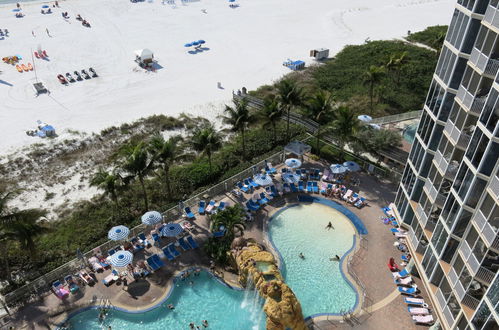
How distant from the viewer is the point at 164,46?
87375mm

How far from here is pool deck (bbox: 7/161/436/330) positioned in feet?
94.1

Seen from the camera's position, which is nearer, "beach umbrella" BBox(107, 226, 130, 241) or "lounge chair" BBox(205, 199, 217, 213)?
"beach umbrella" BBox(107, 226, 130, 241)

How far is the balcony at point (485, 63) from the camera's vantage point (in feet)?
69.9

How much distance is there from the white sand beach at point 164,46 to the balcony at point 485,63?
1680 inches

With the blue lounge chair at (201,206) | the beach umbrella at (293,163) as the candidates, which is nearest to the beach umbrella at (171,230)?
the blue lounge chair at (201,206)

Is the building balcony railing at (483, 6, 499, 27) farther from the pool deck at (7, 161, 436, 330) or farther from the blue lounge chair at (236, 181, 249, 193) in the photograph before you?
the blue lounge chair at (236, 181, 249, 193)

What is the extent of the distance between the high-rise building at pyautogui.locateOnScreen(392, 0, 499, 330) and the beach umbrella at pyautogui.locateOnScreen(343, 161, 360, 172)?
13.5m

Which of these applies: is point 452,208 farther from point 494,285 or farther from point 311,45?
point 311,45

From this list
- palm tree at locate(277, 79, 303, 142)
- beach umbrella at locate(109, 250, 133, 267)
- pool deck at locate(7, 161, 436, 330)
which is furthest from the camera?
palm tree at locate(277, 79, 303, 142)

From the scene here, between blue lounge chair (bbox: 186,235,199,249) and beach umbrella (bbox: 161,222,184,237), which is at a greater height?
beach umbrella (bbox: 161,222,184,237)

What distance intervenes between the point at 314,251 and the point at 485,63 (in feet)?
67.6

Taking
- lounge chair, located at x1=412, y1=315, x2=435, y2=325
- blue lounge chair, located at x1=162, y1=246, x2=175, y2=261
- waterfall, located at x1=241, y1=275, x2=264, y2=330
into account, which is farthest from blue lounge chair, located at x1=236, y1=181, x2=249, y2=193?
lounge chair, located at x1=412, y1=315, x2=435, y2=325

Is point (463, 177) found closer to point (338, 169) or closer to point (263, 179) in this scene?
point (338, 169)

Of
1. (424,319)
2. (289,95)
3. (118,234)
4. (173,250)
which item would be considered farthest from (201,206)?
(424,319)
